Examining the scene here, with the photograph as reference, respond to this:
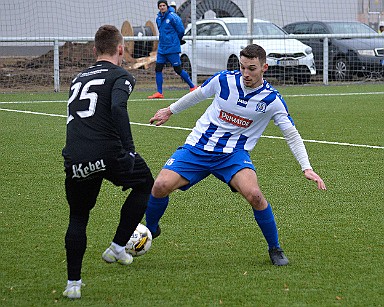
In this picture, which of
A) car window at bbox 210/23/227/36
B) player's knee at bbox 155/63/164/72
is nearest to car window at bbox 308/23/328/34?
car window at bbox 210/23/227/36

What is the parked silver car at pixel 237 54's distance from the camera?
21250mm

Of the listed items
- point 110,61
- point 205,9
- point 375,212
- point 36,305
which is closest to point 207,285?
point 36,305

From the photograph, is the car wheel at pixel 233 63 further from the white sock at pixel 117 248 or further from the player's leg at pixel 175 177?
the white sock at pixel 117 248

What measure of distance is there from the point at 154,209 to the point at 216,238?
64 centimetres

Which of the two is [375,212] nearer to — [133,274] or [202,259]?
[202,259]

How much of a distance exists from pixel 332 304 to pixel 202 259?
1.21 metres

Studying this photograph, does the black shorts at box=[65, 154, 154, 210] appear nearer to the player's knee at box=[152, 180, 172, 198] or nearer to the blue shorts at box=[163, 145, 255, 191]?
the player's knee at box=[152, 180, 172, 198]

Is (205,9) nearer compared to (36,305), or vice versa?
(36,305)

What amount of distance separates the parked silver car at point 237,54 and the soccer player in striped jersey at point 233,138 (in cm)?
1511

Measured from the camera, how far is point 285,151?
10.3 metres

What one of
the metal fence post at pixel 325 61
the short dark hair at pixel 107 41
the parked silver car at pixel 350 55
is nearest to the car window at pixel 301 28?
the parked silver car at pixel 350 55

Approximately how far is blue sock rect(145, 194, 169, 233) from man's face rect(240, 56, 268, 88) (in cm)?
94

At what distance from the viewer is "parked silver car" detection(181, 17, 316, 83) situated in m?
21.2

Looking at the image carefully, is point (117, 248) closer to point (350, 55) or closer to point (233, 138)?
point (233, 138)
